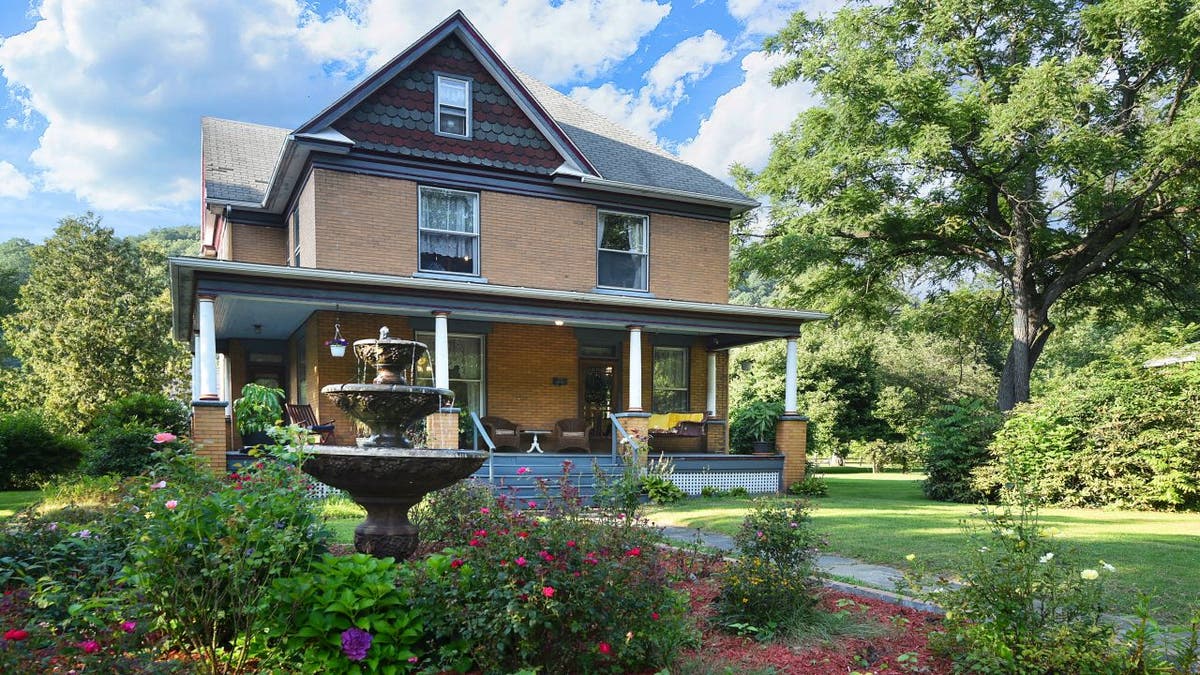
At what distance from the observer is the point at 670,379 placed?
1792 centimetres

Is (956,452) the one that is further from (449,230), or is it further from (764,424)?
(449,230)

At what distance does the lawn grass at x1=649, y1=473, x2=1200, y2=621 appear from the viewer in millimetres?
6172

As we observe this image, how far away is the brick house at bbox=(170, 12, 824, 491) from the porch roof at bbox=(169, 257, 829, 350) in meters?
0.04

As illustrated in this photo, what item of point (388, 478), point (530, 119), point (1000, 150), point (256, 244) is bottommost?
point (388, 478)

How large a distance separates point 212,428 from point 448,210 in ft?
21.1

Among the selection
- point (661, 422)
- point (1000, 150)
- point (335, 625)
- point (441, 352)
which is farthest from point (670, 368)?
point (335, 625)

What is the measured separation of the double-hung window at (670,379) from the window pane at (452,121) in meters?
6.83

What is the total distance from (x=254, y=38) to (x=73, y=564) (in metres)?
35.8

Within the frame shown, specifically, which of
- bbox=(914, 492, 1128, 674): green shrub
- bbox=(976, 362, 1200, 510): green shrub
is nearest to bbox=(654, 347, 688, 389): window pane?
bbox=(976, 362, 1200, 510): green shrub

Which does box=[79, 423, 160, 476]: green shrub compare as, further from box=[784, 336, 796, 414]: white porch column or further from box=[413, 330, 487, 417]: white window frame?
box=[784, 336, 796, 414]: white porch column

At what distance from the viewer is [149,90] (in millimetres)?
38000

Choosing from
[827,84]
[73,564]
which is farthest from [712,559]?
[827,84]

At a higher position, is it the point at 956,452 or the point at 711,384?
the point at 711,384

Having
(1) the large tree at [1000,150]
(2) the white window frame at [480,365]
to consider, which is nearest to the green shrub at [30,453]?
(2) the white window frame at [480,365]
